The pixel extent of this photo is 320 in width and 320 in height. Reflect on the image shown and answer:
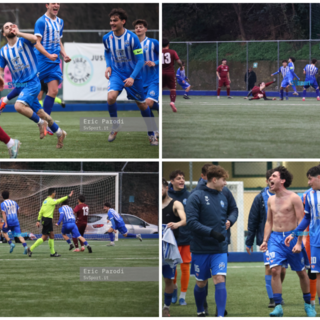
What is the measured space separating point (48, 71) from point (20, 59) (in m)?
0.88

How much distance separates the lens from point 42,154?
282 inches

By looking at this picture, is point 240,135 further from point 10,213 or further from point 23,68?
point 10,213

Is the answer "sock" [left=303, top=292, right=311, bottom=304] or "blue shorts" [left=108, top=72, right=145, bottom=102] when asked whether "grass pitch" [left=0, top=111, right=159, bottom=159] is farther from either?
"sock" [left=303, top=292, right=311, bottom=304]

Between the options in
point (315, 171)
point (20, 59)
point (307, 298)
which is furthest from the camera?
point (20, 59)

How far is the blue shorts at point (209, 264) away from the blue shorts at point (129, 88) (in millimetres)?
3612

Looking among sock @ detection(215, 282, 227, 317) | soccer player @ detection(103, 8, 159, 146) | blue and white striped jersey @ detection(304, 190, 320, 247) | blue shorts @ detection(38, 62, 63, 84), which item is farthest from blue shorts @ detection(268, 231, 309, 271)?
blue shorts @ detection(38, 62, 63, 84)

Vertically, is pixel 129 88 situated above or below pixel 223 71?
below

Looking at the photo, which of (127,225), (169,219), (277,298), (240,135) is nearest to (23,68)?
(169,219)

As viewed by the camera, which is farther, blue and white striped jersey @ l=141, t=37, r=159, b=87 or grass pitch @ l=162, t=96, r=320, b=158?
blue and white striped jersey @ l=141, t=37, r=159, b=87

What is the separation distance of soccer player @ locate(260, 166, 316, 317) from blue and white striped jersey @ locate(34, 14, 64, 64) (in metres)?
4.16

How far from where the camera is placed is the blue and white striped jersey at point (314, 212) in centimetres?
489

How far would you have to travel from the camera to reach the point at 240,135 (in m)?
7.69

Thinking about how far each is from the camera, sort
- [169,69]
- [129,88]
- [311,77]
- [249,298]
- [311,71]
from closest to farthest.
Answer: [249,298] → [129,88] → [169,69] → [311,77] → [311,71]

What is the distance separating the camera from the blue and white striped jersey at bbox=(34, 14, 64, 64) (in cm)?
719
